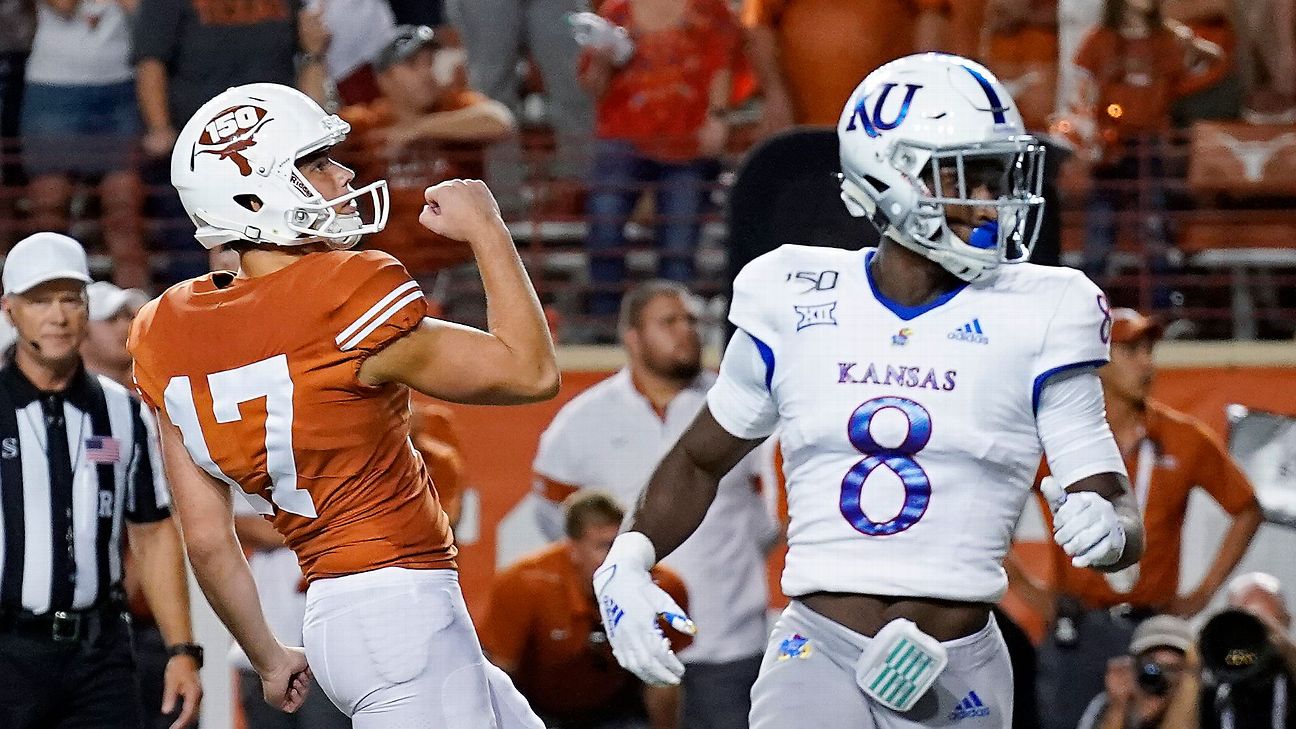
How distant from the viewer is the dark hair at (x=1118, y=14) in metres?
6.92

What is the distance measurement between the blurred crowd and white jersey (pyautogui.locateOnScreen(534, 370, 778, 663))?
3.00 ft

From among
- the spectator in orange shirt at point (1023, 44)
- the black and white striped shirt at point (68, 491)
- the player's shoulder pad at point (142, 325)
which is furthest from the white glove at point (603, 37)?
the player's shoulder pad at point (142, 325)

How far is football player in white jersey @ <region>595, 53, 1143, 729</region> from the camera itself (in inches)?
126

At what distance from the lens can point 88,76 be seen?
7.53 metres

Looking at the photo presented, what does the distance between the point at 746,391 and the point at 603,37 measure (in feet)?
12.5

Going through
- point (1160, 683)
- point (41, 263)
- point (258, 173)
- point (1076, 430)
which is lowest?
point (1160, 683)

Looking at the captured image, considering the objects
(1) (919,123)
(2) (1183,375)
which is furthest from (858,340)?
(2) (1183,375)

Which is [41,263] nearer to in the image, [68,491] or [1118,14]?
[68,491]

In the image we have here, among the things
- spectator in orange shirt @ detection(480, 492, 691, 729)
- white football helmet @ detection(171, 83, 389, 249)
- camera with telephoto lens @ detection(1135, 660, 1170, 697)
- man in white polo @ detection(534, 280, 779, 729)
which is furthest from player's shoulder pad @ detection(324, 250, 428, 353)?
camera with telephoto lens @ detection(1135, 660, 1170, 697)

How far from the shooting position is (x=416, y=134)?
7.21m

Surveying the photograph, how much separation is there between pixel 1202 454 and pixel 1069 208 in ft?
4.18

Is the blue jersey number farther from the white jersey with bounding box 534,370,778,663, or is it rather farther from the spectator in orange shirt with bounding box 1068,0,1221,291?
the spectator in orange shirt with bounding box 1068,0,1221,291

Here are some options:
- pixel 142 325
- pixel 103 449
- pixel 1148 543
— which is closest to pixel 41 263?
pixel 103 449

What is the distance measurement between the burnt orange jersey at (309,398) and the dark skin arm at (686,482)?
0.39 meters
